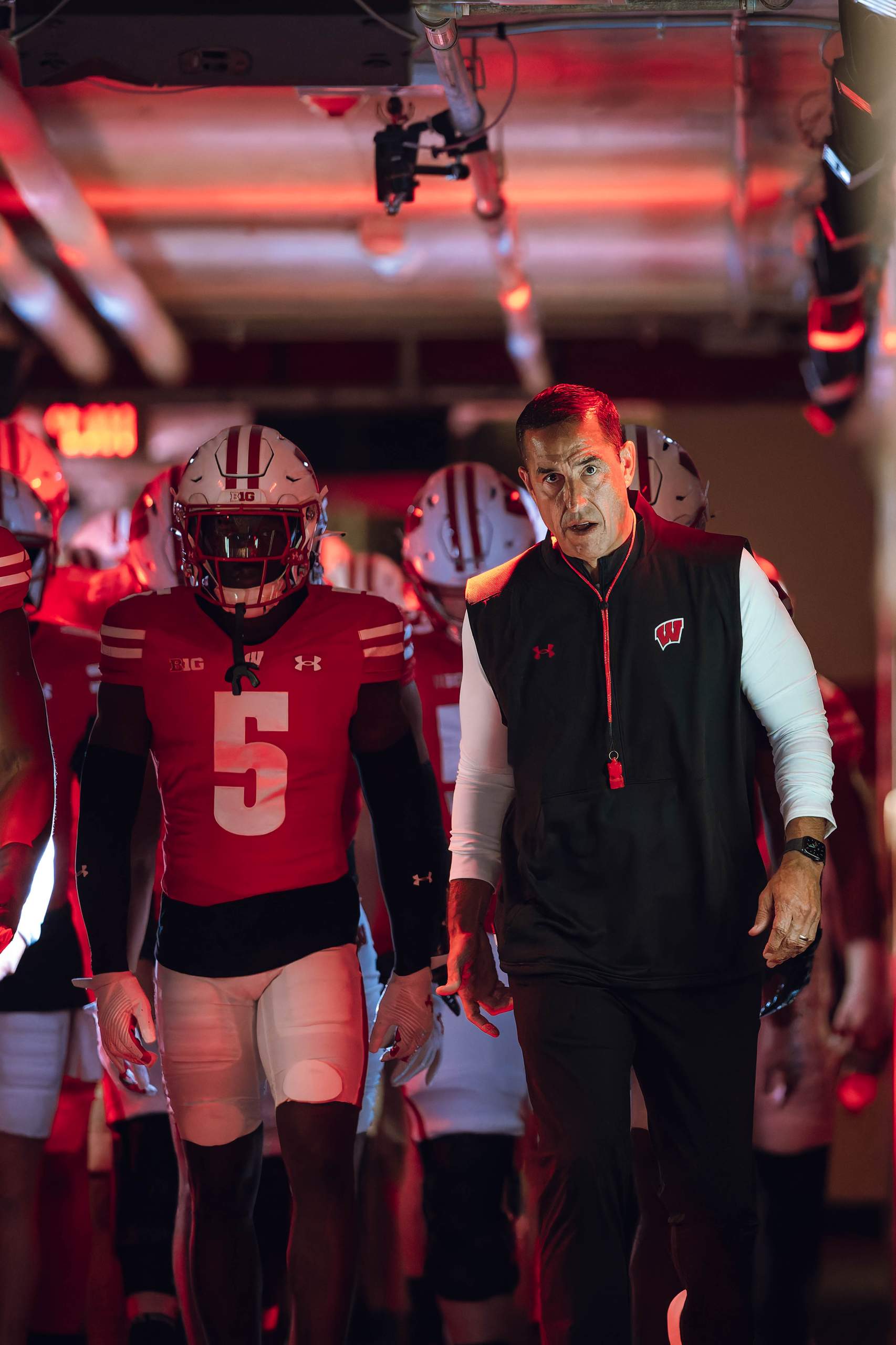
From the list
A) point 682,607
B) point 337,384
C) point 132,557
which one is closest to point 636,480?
point 682,607

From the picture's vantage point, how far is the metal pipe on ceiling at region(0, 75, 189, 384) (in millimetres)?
6191

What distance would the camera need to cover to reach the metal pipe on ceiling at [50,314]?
7648 millimetres

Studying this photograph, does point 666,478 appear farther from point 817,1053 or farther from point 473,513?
point 817,1053

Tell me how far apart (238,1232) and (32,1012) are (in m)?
1.06

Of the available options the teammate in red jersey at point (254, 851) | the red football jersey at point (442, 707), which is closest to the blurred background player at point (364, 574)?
the red football jersey at point (442, 707)

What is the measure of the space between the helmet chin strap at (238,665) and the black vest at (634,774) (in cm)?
58

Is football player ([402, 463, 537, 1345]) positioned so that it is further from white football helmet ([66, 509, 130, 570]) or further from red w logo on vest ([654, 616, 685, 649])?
white football helmet ([66, 509, 130, 570])

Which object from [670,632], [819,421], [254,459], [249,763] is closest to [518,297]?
[819,421]

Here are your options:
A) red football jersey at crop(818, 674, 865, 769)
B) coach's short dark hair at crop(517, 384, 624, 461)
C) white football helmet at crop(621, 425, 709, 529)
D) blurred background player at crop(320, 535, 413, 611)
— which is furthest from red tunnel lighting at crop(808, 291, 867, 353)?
coach's short dark hair at crop(517, 384, 624, 461)

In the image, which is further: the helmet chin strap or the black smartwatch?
the helmet chin strap

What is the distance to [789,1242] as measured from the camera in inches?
165

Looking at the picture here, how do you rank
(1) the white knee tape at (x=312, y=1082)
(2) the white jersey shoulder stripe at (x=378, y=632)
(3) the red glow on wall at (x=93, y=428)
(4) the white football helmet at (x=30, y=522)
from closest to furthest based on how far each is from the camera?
(1) the white knee tape at (x=312, y=1082) → (2) the white jersey shoulder stripe at (x=378, y=632) → (4) the white football helmet at (x=30, y=522) → (3) the red glow on wall at (x=93, y=428)

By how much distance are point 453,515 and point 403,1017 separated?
5.51 ft

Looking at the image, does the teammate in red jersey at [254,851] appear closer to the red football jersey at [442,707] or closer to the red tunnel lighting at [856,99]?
the red football jersey at [442,707]
